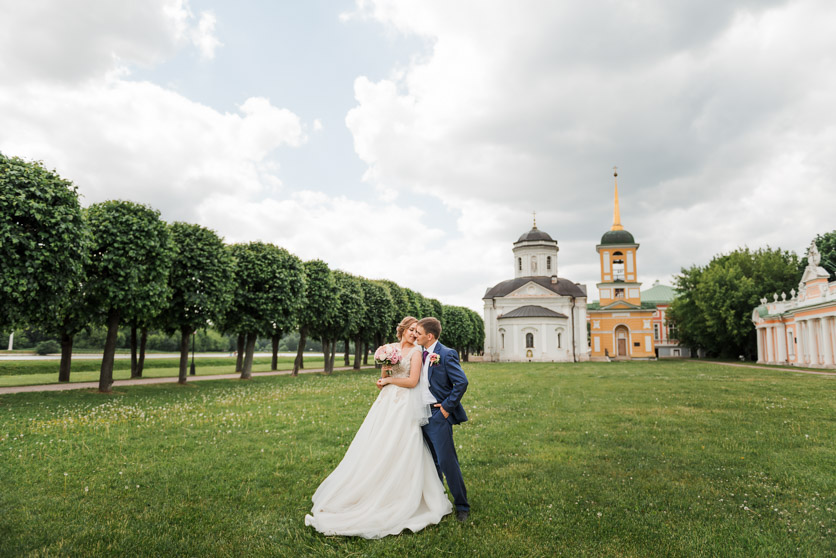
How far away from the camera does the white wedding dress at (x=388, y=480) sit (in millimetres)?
5434

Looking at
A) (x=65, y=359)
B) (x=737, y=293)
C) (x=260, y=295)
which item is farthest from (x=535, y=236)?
(x=65, y=359)

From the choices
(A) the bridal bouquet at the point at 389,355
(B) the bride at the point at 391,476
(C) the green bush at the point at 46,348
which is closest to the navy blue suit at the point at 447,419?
(B) the bride at the point at 391,476

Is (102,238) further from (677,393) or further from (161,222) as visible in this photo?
(677,393)

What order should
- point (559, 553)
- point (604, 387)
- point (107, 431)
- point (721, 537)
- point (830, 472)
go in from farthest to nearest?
1. point (604, 387)
2. point (107, 431)
3. point (830, 472)
4. point (721, 537)
5. point (559, 553)

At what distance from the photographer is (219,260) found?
23.0 metres

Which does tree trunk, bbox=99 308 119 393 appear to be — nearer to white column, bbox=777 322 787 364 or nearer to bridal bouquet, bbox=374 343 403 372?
bridal bouquet, bbox=374 343 403 372

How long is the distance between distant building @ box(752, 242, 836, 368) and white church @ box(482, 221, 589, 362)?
20.2m

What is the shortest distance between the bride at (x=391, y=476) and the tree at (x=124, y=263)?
50.3ft

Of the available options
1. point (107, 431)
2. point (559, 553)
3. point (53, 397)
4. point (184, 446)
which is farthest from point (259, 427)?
point (53, 397)

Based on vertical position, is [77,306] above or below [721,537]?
above

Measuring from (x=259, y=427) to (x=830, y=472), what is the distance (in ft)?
34.3

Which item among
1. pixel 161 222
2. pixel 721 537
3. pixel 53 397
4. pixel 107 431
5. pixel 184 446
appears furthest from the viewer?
pixel 161 222

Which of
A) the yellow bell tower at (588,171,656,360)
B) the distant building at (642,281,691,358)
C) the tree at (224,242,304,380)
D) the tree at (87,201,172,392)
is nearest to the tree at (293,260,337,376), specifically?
the tree at (224,242,304,380)

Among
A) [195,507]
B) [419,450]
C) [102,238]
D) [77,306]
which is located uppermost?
[102,238]
